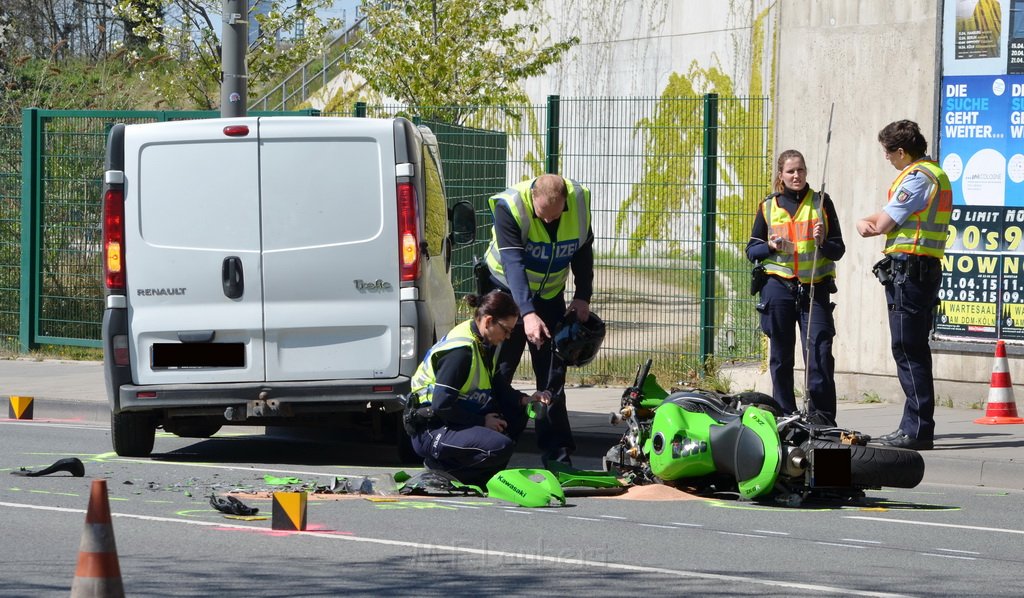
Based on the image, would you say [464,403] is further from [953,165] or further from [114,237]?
[953,165]

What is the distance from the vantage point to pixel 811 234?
33.2ft

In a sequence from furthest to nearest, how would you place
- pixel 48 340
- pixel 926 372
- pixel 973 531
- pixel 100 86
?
pixel 100 86, pixel 48 340, pixel 926 372, pixel 973 531

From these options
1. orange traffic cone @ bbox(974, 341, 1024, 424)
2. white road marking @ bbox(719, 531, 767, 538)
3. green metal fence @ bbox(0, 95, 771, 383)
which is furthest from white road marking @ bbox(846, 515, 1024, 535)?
green metal fence @ bbox(0, 95, 771, 383)

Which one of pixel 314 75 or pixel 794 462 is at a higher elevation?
pixel 314 75

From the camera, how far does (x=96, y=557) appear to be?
5.21m

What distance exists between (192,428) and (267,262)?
6.02ft

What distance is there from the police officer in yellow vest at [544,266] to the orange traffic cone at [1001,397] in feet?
10.4

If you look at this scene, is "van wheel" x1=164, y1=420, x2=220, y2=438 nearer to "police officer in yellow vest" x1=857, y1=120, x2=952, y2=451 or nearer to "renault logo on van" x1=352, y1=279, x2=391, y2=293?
"renault logo on van" x1=352, y1=279, x2=391, y2=293

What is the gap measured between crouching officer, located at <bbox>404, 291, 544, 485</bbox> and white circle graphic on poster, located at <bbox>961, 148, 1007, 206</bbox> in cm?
453

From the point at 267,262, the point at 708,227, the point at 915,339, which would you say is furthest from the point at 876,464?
the point at 708,227

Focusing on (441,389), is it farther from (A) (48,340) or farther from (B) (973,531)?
(A) (48,340)

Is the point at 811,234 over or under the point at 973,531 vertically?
over

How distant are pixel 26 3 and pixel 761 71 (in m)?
21.2

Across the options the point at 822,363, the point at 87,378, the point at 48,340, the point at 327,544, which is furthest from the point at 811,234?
the point at 48,340
